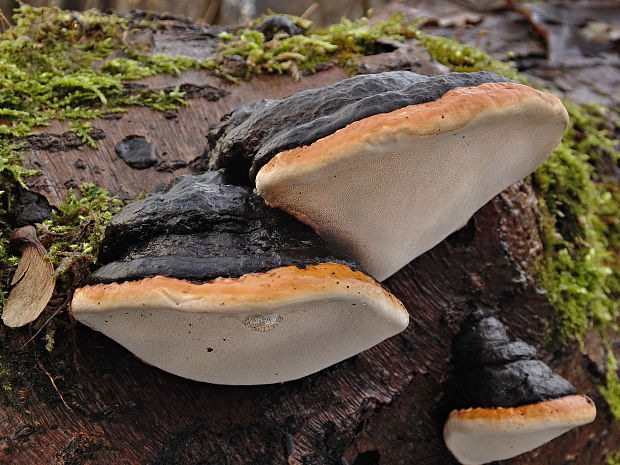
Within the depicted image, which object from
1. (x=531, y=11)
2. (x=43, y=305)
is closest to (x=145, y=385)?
(x=43, y=305)

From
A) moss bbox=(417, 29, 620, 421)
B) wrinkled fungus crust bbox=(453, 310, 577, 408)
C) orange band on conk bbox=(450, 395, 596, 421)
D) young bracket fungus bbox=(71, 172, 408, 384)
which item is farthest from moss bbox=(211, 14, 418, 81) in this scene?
orange band on conk bbox=(450, 395, 596, 421)

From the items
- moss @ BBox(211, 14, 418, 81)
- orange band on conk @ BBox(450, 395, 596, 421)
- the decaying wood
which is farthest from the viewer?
moss @ BBox(211, 14, 418, 81)

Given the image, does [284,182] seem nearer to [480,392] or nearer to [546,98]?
[546,98]

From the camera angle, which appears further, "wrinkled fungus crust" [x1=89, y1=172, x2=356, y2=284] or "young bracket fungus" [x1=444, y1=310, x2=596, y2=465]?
"young bracket fungus" [x1=444, y1=310, x2=596, y2=465]

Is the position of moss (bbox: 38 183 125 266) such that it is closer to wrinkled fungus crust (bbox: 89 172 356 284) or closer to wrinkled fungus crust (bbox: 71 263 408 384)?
wrinkled fungus crust (bbox: 89 172 356 284)

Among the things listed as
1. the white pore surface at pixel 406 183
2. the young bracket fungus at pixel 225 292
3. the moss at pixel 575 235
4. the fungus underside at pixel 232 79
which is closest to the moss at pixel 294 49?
the fungus underside at pixel 232 79

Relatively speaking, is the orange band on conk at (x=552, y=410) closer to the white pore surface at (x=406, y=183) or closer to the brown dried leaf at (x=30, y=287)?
the white pore surface at (x=406, y=183)

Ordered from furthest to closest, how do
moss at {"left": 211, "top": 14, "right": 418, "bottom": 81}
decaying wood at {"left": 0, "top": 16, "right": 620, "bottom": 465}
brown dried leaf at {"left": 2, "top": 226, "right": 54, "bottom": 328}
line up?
1. moss at {"left": 211, "top": 14, "right": 418, "bottom": 81}
2. decaying wood at {"left": 0, "top": 16, "right": 620, "bottom": 465}
3. brown dried leaf at {"left": 2, "top": 226, "right": 54, "bottom": 328}
